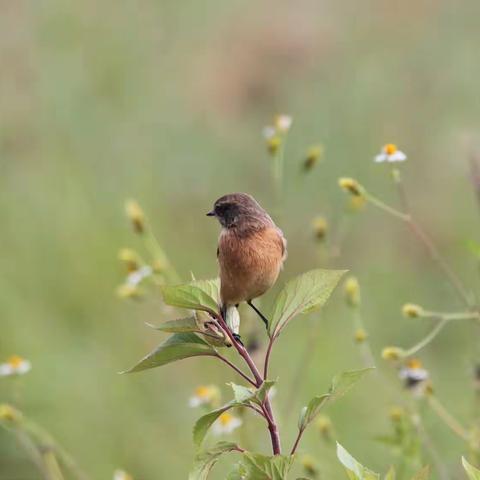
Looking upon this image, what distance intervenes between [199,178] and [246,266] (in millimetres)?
4360

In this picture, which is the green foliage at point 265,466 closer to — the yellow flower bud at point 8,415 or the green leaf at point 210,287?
the green leaf at point 210,287

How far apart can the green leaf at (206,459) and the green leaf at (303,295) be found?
0.19 metres

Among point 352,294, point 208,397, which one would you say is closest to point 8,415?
point 208,397

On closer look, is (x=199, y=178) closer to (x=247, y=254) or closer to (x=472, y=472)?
(x=247, y=254)

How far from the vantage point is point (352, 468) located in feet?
5.56

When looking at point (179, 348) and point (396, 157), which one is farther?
point (396, 157)

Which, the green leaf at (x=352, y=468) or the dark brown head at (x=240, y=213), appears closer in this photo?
the green leaf at (x=352, y=468)

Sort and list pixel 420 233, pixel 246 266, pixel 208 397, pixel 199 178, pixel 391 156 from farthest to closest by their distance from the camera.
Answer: pixel 199 178, pixel 208 397, pixel 391 156, pixel 420 233, pixel 246 266

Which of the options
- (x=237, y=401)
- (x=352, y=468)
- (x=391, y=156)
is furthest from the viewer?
(x=391, y=156)

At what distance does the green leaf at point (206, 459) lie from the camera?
5.36 feet

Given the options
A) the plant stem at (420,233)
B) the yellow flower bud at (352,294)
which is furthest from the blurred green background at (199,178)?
the plant stem at (420,233)

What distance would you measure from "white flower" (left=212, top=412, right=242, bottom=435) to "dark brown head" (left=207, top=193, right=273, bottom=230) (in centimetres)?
106

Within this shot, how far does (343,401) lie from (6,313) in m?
1.51

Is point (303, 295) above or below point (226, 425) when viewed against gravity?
below
